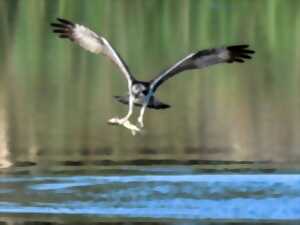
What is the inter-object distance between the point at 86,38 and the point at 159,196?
7.94ft

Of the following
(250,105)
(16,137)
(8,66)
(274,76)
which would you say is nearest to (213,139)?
(16,137)

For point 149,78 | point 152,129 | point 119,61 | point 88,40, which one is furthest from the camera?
point 149,78

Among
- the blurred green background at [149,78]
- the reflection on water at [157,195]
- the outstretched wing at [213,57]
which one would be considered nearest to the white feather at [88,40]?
the outstretched wing at [213,57]

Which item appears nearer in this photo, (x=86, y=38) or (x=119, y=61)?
(x=119, y=61)

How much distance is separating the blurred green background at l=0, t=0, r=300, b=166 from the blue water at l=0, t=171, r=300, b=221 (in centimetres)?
238

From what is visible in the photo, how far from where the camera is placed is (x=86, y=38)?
18047 mm

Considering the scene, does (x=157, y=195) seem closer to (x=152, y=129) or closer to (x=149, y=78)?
(x=152, y=129)

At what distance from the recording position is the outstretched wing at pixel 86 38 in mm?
17875

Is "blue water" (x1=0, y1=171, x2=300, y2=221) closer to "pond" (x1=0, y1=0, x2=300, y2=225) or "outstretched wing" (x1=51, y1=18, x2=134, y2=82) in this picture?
"pond" (x1=0, y1=0, x2=300, y2=225)

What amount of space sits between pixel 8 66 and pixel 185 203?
65.9 feet

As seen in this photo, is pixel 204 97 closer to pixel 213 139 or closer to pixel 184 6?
pixel 213 139

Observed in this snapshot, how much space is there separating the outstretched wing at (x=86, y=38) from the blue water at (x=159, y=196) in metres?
1.41

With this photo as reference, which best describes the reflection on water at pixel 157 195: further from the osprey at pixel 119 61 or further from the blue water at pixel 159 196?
the osprey at pixel 119 61

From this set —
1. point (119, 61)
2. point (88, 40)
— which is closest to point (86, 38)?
point (88, 40)
